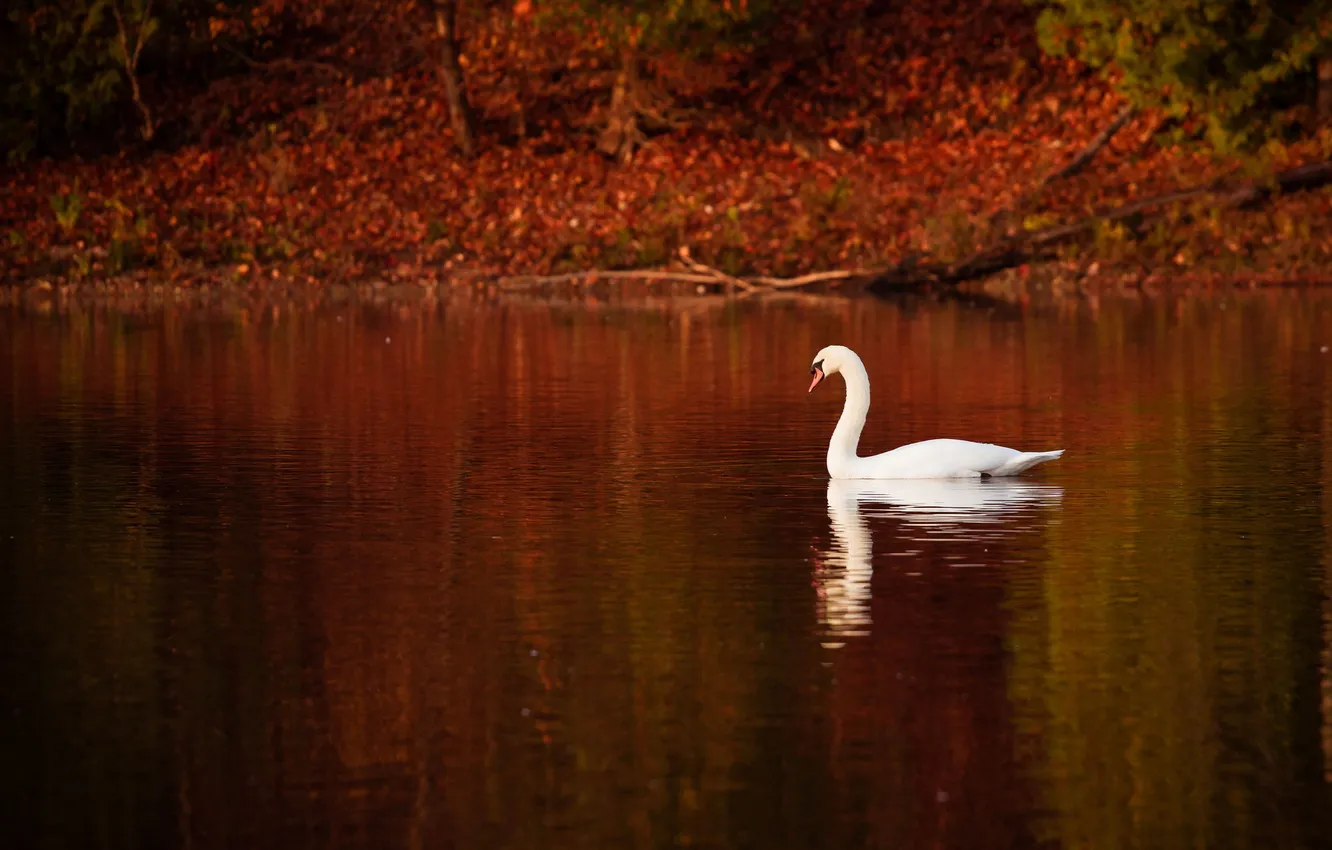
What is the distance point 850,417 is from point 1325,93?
2165 cm

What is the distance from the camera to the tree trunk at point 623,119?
40219 mm

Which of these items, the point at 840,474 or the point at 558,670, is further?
the point at 840,474

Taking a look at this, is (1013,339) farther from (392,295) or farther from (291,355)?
(392,295)

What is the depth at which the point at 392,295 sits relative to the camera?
119 feet

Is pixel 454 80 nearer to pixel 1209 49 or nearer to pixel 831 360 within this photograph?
pixel 1209 49

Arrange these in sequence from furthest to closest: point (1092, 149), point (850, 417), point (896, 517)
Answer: point (1092, 149) < point (850, 417) < point (896, 517)

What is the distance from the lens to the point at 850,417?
53.8ft

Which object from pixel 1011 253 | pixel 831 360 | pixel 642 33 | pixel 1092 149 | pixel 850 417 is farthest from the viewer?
pixel 642 33

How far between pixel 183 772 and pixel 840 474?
781 cm

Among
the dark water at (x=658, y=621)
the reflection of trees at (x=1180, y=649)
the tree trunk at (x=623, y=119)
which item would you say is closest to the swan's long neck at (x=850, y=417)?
the dark water at (x=658, y=621)

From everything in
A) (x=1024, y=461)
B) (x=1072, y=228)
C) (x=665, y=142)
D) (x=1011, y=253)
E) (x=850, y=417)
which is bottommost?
(x=1024, y=461)

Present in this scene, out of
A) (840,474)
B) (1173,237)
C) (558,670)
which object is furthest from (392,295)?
(558,670)

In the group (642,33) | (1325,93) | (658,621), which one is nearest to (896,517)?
(658,621)

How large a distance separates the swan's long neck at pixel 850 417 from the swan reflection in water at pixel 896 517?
0.53 feet
